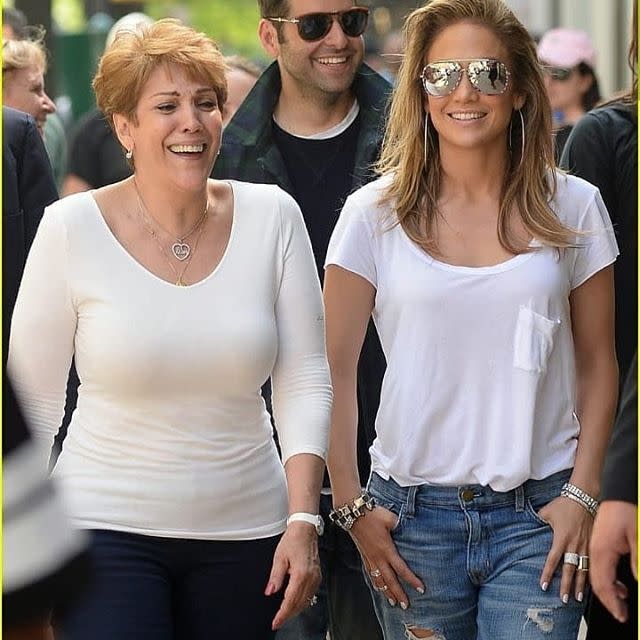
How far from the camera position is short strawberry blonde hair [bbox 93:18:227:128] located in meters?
3.67

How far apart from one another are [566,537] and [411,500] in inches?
13.6

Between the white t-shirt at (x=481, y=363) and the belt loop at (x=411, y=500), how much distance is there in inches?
0.7

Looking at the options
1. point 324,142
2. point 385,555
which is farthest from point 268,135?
point 385,555

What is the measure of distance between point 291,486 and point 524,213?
2.62ft

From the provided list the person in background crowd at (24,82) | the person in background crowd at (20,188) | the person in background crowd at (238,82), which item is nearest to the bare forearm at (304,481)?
the person in background crowd at (20,188)

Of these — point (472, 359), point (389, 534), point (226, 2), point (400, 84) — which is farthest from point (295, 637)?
Answer: point (226, 2)

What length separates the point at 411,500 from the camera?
3631 mm

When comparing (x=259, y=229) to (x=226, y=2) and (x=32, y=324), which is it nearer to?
(x=32, y=324)

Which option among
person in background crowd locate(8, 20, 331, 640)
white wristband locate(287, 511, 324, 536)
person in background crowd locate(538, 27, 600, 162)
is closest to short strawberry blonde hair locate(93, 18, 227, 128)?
person in background crowd locate(8, 20, 331, 640)

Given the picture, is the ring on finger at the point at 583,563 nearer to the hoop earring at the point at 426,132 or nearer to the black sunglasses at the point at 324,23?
the hoop earring at the point at 426,132

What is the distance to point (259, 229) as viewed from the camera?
3.75m

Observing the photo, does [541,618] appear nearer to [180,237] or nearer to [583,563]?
[583,563]

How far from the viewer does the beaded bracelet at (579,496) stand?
359 centimetres

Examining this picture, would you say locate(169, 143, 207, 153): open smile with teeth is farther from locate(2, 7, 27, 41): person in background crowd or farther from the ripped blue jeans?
locate(2, 7, 27, 41): person in background crowd
